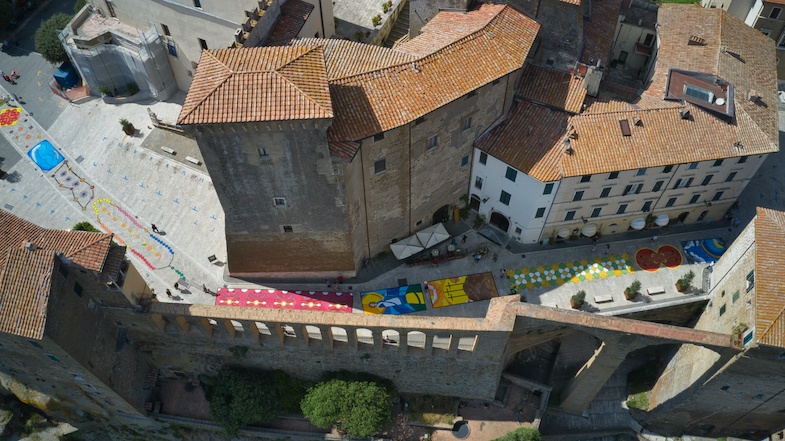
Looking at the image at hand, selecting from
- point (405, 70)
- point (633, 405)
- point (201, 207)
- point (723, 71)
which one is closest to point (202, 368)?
point (201, 207)

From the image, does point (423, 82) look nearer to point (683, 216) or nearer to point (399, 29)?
point (399, 29)

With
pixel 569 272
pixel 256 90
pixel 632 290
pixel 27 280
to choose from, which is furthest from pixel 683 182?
pixel 27 280

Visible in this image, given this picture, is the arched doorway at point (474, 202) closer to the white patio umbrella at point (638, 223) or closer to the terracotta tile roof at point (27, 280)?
the white patio umbrella at point (638, 223)

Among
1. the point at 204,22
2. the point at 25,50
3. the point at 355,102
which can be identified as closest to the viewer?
the point at 355,102

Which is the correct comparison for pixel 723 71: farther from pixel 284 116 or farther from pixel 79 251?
pixel 79 251

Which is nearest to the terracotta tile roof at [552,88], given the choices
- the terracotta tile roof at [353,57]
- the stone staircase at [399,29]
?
the terracotta tile roof at [353,57]

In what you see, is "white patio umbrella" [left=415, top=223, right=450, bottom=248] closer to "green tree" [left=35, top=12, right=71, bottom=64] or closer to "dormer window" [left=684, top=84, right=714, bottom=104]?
"dormer window" [left=684, top=84, right=714, bottom=104]

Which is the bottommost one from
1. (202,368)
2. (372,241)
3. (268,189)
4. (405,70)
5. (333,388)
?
(202,368)
